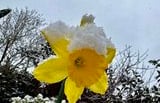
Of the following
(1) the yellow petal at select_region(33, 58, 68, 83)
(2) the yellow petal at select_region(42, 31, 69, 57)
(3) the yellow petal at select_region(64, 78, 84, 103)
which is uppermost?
(2) the yellow petal at select_region(42, 31, 69, 57)

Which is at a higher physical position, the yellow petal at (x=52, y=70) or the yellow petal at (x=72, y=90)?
the yellow petal at (x=52, y=70)

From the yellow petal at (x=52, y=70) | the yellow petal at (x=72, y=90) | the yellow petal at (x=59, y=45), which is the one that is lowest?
the yellow petal at (x=72, y=90)

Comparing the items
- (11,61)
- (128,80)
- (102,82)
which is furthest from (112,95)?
(102,82)

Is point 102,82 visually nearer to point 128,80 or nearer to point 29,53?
point 128,80
